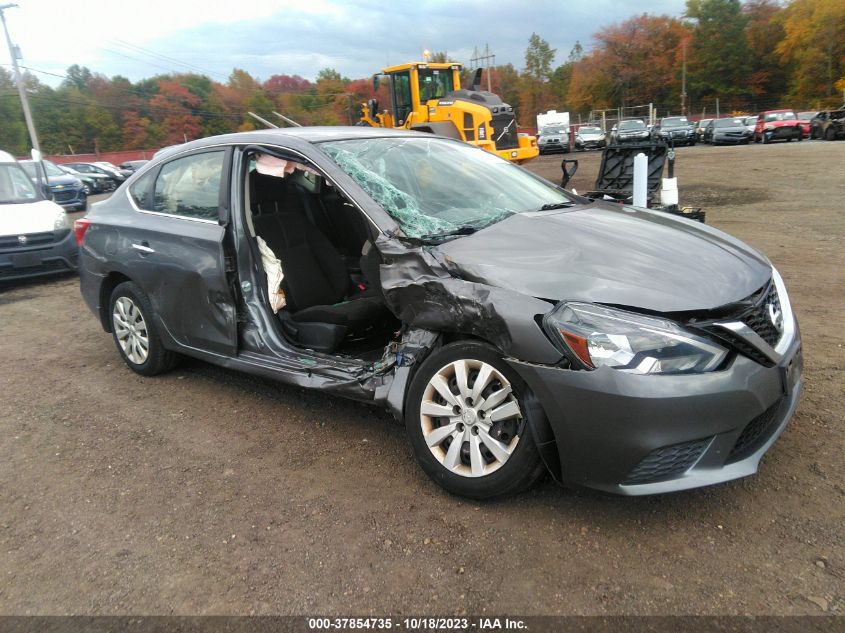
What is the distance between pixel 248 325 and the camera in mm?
3979

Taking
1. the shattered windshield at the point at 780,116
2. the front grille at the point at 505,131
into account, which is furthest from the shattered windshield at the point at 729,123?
the front grille at the point at 505,131

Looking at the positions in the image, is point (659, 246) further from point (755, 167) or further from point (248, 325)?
point (755, 167)

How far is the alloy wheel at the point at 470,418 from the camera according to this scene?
281 centimetres

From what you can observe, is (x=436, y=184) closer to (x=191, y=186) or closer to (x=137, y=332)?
(x=191, y=186)

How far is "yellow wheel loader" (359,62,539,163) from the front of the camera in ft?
51.9

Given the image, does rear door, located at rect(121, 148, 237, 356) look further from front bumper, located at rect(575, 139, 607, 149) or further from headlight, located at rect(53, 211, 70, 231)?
front bumper, located at rect(575, 139, 607, 149)

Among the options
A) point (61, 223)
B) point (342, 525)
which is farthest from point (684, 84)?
point (342, 525)

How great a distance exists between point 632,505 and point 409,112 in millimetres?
14647

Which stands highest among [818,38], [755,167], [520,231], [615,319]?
[818,38]

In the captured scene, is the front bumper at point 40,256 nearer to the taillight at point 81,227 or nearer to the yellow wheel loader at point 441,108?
the taillight at point 81,227

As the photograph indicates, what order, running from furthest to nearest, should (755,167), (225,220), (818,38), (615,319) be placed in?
(818,38)
(755,167)
(225,220)
(615,319)

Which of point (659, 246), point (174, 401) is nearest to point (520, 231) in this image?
point (659, 246)

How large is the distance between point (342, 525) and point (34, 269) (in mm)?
7733

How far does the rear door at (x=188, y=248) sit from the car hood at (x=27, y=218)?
203 inches
